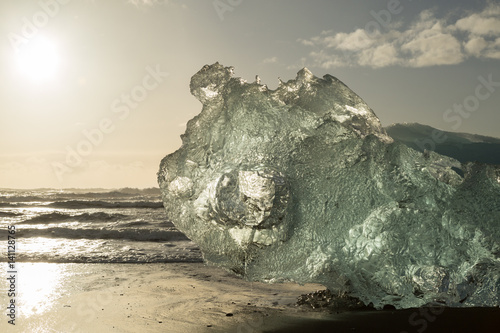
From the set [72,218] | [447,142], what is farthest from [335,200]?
[72,218]

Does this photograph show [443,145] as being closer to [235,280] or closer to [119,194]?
[235,280]

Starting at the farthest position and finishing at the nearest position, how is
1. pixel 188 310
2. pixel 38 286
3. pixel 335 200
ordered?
pixel 38 286, pixel 188 310, pixel 335 200

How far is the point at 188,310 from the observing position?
406 centimetres

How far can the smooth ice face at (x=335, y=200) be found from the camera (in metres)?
3.34

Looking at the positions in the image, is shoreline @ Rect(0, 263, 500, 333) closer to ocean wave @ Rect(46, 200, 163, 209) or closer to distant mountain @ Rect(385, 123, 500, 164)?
distant mountain @ Rect(385, 123, 500, 164)

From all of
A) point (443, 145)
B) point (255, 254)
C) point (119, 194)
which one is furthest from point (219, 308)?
point (119, 194)

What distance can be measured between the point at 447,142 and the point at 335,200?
7.72ft

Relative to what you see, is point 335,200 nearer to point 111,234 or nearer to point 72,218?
point 111,234

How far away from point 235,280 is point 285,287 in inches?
30.3

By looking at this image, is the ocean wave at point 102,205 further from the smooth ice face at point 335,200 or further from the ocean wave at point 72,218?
the smooth ice face at point 335,200

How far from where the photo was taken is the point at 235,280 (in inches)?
220

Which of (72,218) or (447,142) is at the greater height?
(447,142)

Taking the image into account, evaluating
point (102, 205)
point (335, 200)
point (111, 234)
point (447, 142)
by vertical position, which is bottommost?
point (111, 234)

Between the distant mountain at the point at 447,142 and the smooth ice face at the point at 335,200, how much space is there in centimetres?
133
